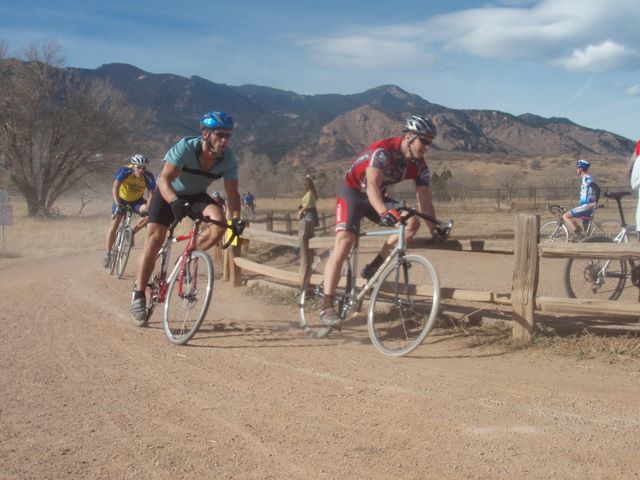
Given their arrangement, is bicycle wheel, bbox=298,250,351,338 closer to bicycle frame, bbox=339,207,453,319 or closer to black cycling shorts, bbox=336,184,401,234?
bicycle frame, bbox=339,207,453,319

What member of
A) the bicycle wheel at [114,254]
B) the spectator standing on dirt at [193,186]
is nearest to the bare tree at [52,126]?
the bicycle wheel at [114,254]

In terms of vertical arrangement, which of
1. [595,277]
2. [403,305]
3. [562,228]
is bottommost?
[403,305]

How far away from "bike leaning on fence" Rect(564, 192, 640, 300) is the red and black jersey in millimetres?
2956

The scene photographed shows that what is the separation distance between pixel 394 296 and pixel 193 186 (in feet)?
7.16

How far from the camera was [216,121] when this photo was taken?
5.54 meters

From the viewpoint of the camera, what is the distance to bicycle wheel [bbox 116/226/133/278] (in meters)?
10.0

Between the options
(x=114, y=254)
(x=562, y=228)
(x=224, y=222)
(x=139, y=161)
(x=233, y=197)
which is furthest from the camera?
(x=562, y=228)

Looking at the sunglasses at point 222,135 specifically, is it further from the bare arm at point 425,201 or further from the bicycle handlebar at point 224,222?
the bare arm at point 425,201

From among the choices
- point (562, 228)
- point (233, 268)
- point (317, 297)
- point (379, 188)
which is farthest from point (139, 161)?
point (562, 228)

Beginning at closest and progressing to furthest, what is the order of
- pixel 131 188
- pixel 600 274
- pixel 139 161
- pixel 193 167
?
pixel 193 167, pixel 600 274, pixel 139 161, pixel 131 188

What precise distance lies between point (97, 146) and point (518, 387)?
3575 cm

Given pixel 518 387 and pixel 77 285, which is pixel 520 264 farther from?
pixel 77 285

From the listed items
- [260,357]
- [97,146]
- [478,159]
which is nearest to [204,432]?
[260,357]

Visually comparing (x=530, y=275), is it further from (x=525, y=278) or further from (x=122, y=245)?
(x=122, y=245)
